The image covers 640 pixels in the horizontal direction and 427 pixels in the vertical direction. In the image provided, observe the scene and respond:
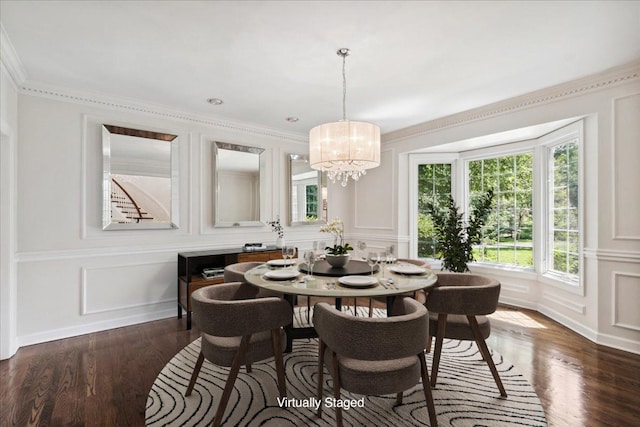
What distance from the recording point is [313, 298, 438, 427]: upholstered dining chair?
1.50 meters

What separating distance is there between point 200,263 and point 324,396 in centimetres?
→ 241

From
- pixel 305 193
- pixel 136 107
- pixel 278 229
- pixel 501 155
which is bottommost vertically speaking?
pixel 278 229

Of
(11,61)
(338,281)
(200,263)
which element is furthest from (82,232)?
(338,281)

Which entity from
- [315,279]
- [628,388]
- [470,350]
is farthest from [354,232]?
[628,388]

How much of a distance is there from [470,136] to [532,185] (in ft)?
3.32

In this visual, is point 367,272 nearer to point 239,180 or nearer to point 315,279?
point 315,279

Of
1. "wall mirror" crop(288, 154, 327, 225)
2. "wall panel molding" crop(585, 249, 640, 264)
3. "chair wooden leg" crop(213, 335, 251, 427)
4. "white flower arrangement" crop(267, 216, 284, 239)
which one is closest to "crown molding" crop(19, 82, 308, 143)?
"wall mirror" crop(288, 154, 327, 225)

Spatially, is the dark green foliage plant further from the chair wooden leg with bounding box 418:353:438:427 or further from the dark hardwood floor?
the chair wooden leg with bounding box 418:353:438:427

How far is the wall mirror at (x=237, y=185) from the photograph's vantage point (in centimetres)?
412

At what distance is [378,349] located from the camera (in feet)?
4.91

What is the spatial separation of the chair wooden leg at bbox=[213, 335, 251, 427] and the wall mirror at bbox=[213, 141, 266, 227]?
2.52m

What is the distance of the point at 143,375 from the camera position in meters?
2.37

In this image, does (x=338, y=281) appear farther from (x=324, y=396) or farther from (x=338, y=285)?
(x=324, y=396)

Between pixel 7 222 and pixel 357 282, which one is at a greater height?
pixel 7 222
